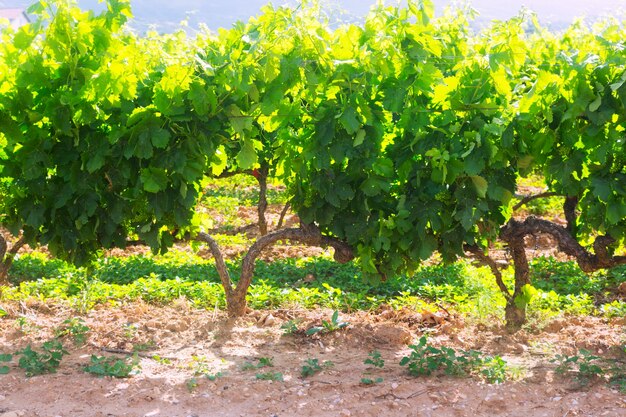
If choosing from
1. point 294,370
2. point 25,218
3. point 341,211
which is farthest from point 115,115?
point 294,370

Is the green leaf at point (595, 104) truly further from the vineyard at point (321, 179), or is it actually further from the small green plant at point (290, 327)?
the small green plant at point (290, 327)

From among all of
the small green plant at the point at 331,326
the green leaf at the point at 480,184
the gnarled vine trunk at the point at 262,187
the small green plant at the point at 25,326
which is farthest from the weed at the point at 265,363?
the gnarled vine trunk at the point at 262,187

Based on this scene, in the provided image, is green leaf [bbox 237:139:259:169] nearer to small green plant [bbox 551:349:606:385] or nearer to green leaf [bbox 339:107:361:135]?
green leaf [bbox 339:107:361:135]

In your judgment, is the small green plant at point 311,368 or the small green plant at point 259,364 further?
the small green plant at point 259,364

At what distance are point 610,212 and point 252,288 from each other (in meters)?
3.52

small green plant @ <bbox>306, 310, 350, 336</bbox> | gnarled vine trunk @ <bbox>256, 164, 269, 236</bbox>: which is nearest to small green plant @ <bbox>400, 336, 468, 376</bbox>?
small green plant @ <bbox>306, 310, 350, 336</bbox>

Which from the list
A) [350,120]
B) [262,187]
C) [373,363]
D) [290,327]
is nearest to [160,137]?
[350,120]

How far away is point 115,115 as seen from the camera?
5.40 metres

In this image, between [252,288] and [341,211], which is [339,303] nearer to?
[252,288]

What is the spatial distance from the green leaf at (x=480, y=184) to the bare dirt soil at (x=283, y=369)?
1.11m

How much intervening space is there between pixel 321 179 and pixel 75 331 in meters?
2.06

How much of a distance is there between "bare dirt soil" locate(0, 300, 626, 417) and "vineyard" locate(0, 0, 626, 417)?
0.02 metres

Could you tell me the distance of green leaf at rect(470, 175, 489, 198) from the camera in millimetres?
5250

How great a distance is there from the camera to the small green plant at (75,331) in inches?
234
